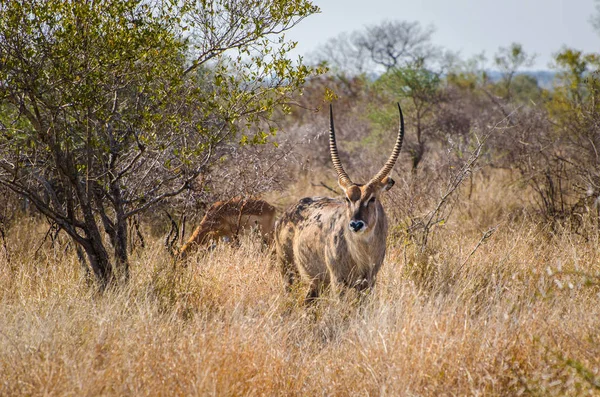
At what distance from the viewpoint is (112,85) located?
582 centimetres

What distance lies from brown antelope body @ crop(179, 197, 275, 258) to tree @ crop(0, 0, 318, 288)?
4.88 ft

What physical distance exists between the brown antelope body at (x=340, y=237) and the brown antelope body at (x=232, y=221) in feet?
4.61

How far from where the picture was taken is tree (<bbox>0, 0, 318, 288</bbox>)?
5156 millimetres

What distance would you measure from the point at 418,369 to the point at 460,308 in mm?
1240

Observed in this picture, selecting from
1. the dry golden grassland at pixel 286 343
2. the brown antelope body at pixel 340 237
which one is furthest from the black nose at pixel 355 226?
the dry golden grassland at pixel 286 343

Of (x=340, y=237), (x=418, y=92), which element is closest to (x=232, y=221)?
(x=340, y=237)

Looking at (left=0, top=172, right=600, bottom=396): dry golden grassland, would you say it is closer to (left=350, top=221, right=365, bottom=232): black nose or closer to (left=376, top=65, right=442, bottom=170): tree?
(left=350, top=221, right=365, bottom=232): black nose

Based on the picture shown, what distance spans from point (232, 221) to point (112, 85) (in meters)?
2.93

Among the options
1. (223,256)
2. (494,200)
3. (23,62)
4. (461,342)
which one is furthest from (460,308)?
(494,200)

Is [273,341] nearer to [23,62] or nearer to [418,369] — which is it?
[418,369]

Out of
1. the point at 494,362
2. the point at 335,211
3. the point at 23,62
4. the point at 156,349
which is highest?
the point at 23,62

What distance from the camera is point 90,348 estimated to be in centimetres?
420

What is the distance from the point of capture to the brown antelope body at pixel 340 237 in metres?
5.78

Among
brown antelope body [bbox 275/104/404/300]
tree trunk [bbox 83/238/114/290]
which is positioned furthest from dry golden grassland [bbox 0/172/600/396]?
brown antelope body [bbox 275/104/404/300]
